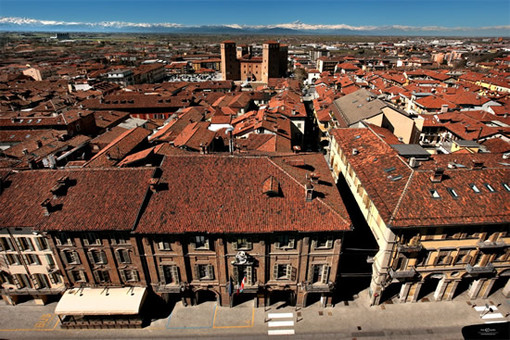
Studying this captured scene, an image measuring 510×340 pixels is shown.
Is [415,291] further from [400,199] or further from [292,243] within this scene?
[292,243]

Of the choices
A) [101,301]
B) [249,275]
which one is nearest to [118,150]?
[101,301]

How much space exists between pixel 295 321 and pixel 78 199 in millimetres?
30403

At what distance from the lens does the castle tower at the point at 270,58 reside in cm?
17738

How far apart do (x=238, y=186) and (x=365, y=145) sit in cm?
2538

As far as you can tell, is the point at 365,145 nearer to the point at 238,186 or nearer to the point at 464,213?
the point at 464,213

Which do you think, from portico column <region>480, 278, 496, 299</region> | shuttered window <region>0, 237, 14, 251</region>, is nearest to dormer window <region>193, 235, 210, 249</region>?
shuttered window <region>0, 237, 14, 251</region>

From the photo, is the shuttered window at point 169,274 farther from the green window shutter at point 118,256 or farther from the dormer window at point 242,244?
the dormer window at point 242,244

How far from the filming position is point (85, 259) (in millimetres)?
34531

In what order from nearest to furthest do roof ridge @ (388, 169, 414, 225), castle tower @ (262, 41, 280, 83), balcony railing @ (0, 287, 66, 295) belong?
1. roof ridge @ (388, 169, 414, 225)
2. balcony railing @ (0, 287, 66, 295)
3. castle tower @ (262, 41, 280, 83)

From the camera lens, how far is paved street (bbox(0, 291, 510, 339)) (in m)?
35.6

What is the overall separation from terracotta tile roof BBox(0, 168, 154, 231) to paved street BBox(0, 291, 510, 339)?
1415 centimetres

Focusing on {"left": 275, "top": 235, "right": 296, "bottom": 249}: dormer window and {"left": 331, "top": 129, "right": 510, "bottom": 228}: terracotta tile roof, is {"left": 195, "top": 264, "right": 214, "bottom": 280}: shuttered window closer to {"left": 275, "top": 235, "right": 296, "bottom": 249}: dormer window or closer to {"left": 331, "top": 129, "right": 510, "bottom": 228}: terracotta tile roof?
{"left": 275, "top": 235, "right": 296, "bottom": 249}: dormer window

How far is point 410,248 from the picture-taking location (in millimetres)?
33594

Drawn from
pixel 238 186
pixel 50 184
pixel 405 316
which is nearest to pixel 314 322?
pixel 405 316
